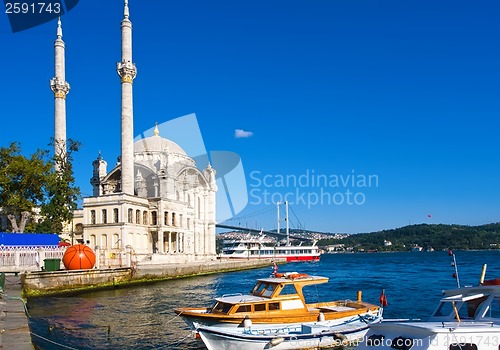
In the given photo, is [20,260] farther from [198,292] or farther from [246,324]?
[246,324]

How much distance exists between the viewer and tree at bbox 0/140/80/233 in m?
49.5

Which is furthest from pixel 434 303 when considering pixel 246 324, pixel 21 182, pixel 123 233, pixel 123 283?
pixel 21 182

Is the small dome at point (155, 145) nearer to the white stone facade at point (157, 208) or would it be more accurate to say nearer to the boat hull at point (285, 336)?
the white stone facade at point (157, 208)

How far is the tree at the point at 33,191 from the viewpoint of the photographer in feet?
162

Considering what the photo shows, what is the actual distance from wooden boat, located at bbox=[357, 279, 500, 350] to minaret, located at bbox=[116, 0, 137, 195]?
49.1 m

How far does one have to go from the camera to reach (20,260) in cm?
3775

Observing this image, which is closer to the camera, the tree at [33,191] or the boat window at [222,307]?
the boat window at [222,307]

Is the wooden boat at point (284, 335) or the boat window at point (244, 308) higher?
the boat window at point (244, 308)

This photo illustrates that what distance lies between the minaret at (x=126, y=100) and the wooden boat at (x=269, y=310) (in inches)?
A: 1615

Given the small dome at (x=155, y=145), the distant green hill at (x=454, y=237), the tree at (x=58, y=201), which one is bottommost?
the distant green hill at (x=454, y=237)

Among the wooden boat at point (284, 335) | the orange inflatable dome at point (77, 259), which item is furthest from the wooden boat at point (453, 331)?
the orange inflatable dome at point (77, 259)

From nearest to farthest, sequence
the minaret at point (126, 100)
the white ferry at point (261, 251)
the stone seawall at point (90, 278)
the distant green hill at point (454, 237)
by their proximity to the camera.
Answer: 1. the stone seawall at point (90, 278)
2. the minaret at point (126, 100)
3. the white ferry at point (261, 251)
4. the distant green hill at point (454, 237)

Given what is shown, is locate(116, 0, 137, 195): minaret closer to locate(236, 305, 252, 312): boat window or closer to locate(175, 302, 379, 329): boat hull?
locate(175, 302, 379, 329): boat hull

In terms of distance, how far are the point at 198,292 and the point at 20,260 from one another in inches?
523
